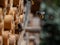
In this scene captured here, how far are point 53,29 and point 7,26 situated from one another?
3.15 feet

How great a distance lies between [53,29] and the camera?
1.55 m

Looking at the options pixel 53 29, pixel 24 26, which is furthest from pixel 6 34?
pixel 53 29

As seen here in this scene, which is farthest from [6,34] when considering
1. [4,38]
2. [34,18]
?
[34,18]

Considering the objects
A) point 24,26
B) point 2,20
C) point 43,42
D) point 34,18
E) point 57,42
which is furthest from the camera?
point 57,42

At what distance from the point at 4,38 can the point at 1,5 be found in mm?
118

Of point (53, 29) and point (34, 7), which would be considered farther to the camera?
point (53, 29)

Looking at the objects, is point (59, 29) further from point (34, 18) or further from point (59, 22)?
point (34, 18)

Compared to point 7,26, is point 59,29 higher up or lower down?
lower down

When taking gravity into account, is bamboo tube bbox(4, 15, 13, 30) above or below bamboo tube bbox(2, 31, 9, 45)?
above

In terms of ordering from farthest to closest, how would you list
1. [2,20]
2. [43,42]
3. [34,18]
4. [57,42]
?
[57,42] < [43,42] < [34,18] < [2,20]

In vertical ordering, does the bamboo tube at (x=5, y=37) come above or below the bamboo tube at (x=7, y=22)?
below

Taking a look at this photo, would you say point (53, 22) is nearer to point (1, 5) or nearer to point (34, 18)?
point (34, 18)

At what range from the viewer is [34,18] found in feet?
3.80

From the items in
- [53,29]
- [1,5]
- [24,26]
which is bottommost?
[53,29]
